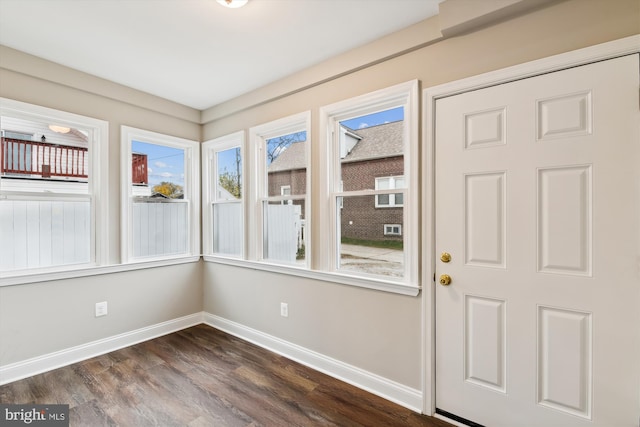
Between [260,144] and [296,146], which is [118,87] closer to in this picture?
[260,144]

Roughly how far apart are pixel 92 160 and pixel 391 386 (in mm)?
3315

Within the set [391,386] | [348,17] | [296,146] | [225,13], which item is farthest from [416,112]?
[391,386]

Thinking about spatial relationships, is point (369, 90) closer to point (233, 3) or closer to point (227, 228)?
point (233, 3)

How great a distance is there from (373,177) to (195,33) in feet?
5.49

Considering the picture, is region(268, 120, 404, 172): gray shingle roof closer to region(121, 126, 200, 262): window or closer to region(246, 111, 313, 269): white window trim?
region(246, 111, 313, 269): white window trim

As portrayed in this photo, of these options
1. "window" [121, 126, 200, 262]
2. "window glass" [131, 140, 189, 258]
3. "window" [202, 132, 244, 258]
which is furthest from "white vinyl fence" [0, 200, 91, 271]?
"window" [202, 132, 244, 258]

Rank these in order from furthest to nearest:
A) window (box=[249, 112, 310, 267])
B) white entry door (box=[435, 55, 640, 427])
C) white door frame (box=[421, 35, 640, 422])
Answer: window (box=[249, 112, 310, 267]) < white door frame (box=[421, 35, 640, 422]) < white entry door (box=[435, 55, 640, 427])

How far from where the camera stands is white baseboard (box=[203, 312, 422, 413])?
2029 millimetres

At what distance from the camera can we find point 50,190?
257 cm

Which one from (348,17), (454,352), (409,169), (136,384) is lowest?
(136,384)

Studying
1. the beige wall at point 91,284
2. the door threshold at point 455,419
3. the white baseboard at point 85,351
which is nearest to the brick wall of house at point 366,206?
the door threshold at point 455,419

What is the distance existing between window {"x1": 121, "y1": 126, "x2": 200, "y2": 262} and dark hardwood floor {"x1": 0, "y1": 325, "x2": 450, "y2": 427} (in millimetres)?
1100

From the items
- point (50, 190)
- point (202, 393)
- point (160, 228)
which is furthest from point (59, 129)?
point (202, 393)

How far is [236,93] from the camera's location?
10.1ft
